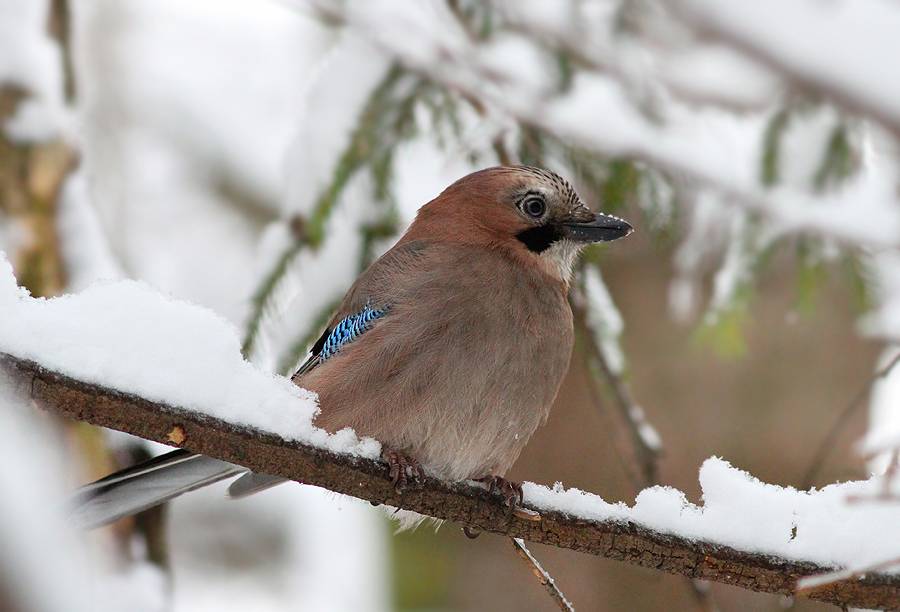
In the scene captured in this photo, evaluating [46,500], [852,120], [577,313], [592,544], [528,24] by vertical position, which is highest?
[528,24]

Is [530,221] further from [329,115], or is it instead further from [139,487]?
[139,487]

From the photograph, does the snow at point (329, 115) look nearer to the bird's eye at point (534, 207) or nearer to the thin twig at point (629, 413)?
the bird's eye at point (534, 207)

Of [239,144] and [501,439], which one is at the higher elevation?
A: [239,144]

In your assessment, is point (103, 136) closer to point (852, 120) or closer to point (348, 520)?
point (348, 520)

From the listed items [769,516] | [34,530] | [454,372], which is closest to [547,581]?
[769,516]

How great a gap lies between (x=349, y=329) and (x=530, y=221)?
2.26ft

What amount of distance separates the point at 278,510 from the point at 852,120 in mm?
3125

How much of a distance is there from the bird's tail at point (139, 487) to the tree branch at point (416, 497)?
1.65 feet

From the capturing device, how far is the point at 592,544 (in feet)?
6.57

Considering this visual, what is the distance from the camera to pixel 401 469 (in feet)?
7.14

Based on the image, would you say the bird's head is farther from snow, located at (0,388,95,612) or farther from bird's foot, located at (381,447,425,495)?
snow, located at (0,388,95,612)

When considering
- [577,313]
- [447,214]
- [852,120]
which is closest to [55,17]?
[447,214]

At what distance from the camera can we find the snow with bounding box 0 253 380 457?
1666 mm

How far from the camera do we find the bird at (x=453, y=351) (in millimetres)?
2459
